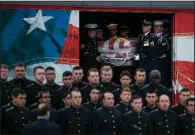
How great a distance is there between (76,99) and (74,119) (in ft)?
1.28

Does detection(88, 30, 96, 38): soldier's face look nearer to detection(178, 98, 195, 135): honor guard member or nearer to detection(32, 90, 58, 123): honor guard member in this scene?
detection(32, 90, 58, 123): honor guard member

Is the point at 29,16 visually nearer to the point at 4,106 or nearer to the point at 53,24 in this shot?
the point at 53,24

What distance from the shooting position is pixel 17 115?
15.3 m

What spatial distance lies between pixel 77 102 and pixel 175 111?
2.07 m

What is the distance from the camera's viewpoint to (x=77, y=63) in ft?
60.6

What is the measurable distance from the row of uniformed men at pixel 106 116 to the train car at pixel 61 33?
2417 millimetres

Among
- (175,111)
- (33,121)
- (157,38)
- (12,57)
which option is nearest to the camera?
(33,121)

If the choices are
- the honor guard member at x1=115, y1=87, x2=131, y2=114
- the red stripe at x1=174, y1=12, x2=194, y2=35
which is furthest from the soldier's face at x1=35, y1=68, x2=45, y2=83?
the red stripe at x1=174, y1=12, x2=194, y2=35

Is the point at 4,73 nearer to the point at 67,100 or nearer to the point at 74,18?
the point at 67,100

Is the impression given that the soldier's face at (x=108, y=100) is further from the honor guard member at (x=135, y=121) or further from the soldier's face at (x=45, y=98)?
the soldier's face at (x=45, y=98)

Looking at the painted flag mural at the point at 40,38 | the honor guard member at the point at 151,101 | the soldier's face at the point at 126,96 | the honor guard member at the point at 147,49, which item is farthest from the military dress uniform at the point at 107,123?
the honor guard member at the point at 147,49

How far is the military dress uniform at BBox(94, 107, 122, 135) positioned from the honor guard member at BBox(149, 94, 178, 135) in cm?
67

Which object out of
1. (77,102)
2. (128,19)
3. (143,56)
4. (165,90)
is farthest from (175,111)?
(128,19)

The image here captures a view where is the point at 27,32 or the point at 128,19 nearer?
the point at 27,32
